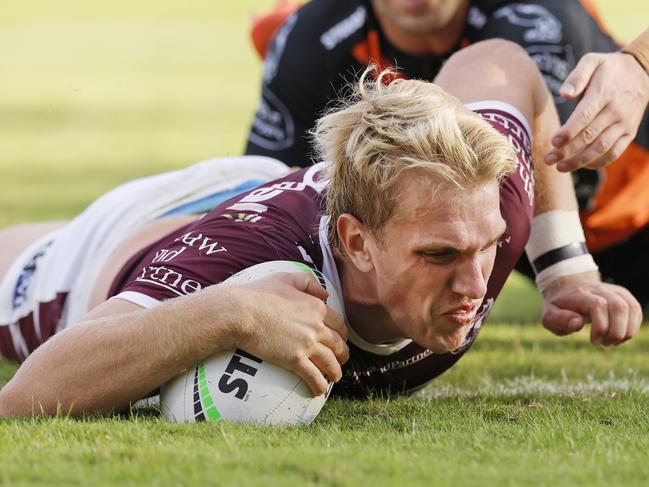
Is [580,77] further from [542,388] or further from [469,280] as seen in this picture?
[542,388]

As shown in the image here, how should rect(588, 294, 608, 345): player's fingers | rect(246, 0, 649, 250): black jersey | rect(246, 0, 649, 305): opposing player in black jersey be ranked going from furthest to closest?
rect(246, 0, 649, 250): black jersey → rect(246, 0, 649, 305): opposing player in black jersey → rect(588, 294, 608, 345): player's fingers

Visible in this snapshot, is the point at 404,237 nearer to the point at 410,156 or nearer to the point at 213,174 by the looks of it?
the point at 410,156

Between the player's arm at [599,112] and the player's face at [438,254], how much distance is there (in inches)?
21.7

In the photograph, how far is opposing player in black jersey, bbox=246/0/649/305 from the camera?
633 centimetres

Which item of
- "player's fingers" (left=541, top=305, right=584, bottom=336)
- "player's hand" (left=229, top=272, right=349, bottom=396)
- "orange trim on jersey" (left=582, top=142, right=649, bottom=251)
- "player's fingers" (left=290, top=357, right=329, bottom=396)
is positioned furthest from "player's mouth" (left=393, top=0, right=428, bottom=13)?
"player's fingers" (left=290, top=357, right=329, bottom=396)

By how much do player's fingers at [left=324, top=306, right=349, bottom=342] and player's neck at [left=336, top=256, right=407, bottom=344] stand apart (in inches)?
5.3

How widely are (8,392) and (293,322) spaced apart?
87 cm

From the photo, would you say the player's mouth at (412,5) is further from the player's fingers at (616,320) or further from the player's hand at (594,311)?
the player's fingers at (616,320)

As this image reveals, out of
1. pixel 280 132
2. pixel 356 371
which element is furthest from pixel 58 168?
pixel 356 371

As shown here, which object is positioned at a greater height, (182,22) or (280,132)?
(280,132)

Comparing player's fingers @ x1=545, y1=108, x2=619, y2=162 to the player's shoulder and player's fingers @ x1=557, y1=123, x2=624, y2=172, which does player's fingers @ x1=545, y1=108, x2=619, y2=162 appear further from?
the player's shoulder

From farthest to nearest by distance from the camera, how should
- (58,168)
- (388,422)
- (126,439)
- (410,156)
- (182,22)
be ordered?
(182,22), (58,168), (388,422), (410,156), (126,439)

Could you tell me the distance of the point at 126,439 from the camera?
3.35 meters

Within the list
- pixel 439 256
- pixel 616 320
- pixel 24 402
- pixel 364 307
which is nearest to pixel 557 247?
pixel 616 320
